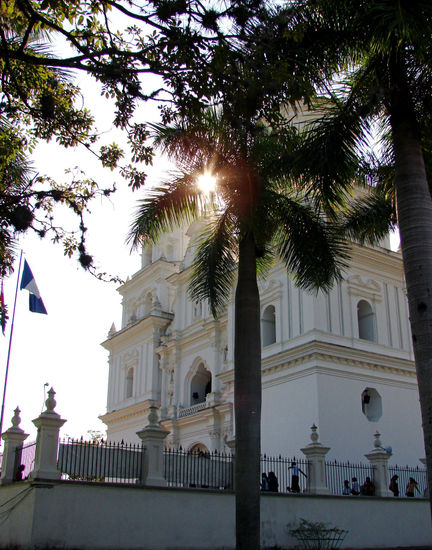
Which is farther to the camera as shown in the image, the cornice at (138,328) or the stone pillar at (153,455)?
the cornice at (138,328)

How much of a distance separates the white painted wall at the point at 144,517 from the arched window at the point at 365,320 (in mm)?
11186

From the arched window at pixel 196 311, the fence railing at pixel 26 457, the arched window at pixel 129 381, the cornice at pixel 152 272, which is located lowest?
Result: the fence railing at pixel 26 457

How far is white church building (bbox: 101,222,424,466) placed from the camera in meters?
24.8

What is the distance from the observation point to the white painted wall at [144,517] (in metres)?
13.1

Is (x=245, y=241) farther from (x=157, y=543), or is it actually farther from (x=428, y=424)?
(x=157, y=543)

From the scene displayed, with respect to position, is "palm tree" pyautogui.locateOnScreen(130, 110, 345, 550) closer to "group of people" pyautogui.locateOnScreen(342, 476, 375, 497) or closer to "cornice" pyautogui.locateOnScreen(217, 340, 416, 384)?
"group of people" pyautogui.locateOnScreen(342, 476, 375, 497)

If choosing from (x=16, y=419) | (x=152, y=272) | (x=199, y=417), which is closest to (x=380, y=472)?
(x=16, y=419)

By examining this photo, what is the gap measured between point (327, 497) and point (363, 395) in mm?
9600

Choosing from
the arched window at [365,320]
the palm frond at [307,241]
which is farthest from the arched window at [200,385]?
the palm frond at [307,241]

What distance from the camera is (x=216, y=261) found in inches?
562

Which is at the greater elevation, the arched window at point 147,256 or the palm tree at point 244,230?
the arched window at point 147,256

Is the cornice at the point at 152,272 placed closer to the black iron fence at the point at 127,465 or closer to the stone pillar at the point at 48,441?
the black iron fence at the point at 127,465

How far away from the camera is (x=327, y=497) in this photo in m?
17.4

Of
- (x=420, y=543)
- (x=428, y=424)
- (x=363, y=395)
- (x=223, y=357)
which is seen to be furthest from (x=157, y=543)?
(x=223, y=357)
